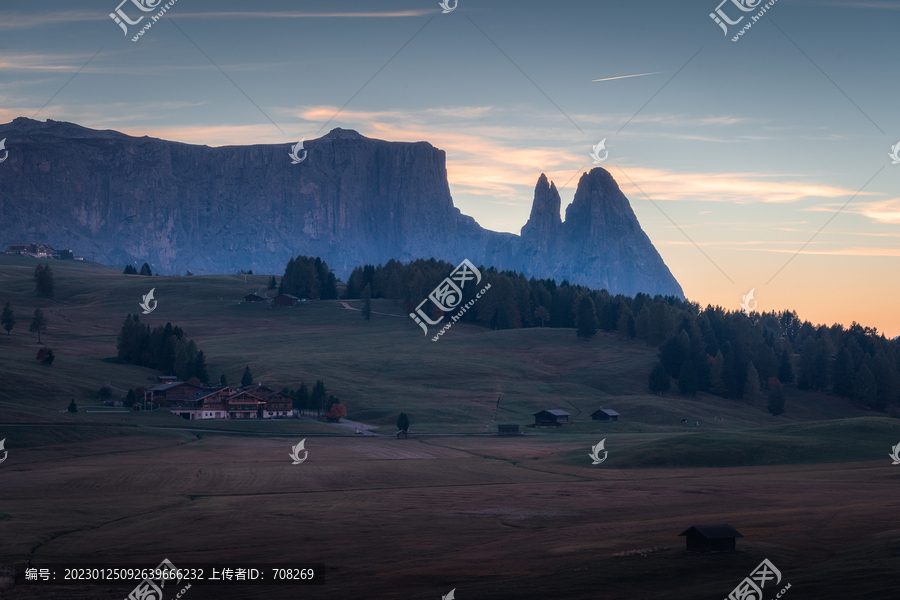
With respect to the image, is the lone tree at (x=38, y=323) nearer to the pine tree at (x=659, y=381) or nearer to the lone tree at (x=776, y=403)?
the pine tree at (x=659, y=381)

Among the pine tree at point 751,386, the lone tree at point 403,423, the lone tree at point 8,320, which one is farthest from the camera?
the pine tree at point 751,386

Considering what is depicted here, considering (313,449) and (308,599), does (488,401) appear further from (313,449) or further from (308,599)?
(308,599)

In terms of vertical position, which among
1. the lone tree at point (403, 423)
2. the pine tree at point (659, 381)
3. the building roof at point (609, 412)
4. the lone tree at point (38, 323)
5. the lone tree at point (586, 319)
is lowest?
the lone tree at point (403, 423)

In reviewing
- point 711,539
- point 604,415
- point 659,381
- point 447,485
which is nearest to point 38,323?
point 604,415

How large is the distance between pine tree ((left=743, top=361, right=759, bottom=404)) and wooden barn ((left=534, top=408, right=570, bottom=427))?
52.0m

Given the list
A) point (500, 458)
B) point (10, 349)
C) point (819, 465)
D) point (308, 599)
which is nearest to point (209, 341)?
point (10, 349)

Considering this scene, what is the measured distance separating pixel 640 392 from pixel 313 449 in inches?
2955

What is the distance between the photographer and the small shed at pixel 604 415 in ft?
404

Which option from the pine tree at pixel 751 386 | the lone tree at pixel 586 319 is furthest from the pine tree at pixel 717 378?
the lone tree at pixel 586 319

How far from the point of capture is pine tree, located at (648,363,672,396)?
14675 centimetres

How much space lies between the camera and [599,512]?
56.0 m

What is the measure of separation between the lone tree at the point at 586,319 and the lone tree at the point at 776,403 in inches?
1824

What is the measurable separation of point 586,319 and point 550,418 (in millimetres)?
64415

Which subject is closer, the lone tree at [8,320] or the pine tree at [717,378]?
the lone tree at [8,320]
